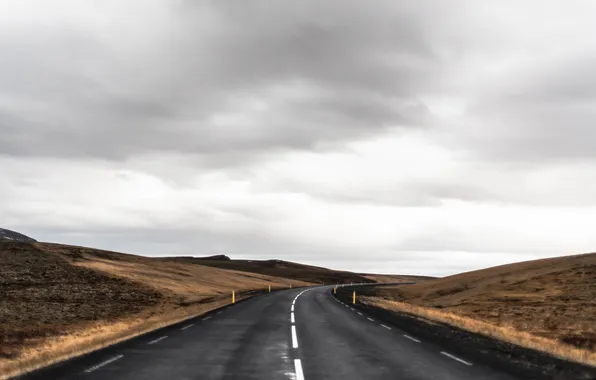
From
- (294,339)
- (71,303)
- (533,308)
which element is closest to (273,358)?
(294,339)

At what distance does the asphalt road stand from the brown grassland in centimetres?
396

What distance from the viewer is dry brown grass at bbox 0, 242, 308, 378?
71.9 ft

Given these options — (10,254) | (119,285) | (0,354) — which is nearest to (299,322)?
(0,354)

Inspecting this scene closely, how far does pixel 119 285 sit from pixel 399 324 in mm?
37299

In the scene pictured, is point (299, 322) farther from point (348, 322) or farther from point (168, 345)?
point (168, 345)

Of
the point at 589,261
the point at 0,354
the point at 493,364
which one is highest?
the point at 589,261

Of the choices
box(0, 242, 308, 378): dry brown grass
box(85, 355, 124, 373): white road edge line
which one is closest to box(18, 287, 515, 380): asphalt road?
box(85, 355, 124, 373): white road edge line

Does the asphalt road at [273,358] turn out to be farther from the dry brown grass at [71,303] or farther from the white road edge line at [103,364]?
the dry brown grass at [71,303]

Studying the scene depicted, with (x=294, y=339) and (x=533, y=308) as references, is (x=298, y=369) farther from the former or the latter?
(x=533, y=308)

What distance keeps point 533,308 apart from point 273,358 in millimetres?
30411

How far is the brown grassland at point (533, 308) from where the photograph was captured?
70.4ft

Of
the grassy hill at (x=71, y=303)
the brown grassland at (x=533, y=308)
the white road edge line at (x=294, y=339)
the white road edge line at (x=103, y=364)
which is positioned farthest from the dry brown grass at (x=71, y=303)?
the brown grassland at (x=533, y=308)

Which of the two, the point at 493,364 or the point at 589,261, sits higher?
the point at 589,261

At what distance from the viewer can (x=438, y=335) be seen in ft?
66.7
